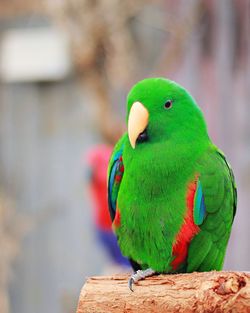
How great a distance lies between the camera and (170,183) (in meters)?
1.57

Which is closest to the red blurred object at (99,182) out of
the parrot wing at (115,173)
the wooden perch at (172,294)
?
the parrot wing at (115,173)

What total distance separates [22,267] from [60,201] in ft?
1.01

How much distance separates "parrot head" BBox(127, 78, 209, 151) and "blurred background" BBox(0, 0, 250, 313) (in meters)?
1.43

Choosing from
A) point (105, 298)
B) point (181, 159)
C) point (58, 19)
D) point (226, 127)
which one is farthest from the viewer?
point (58, 19)

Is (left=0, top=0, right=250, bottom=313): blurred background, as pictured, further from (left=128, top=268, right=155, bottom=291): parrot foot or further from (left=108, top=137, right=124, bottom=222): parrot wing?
(left=128, top=268, right=155, bottom=291): parrot foot

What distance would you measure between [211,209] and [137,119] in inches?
9.2

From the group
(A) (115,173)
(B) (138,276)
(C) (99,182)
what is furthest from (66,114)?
(B) (138,276)

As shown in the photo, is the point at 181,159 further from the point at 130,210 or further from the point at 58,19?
the point at 58,19

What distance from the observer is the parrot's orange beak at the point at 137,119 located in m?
1.53

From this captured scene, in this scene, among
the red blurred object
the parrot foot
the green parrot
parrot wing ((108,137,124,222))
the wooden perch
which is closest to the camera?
the wooden perch

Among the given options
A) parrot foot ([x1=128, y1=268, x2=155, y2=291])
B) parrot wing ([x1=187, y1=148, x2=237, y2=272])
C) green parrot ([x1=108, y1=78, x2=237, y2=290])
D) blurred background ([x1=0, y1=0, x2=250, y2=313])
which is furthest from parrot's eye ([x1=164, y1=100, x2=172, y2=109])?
blurred background ([x1=0, y1=0, x2=250, y2=313])

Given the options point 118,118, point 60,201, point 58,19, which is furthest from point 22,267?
point 58,19

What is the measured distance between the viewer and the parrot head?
1546mm

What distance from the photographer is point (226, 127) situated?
2.93 meters
